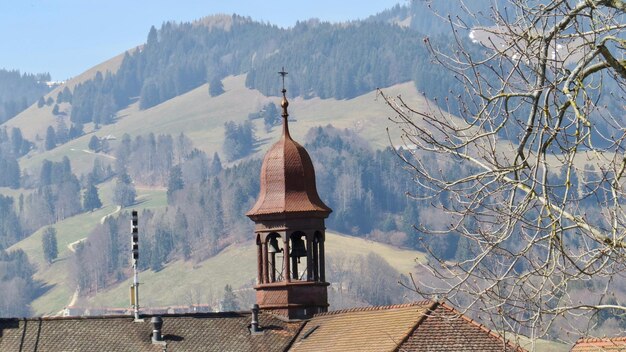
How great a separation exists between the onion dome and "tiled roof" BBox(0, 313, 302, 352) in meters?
4.02

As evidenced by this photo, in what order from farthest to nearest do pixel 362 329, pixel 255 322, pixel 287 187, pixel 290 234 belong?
pixel 287 187 → pixel 290 234 → pixel 255 322 → pixel 362 329

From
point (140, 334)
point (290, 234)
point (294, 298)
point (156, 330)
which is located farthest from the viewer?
point (290, 234)

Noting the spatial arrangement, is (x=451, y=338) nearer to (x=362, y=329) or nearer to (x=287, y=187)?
(x=362, y=329)

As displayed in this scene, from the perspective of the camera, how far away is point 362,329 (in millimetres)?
54469

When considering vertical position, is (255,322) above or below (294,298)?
below

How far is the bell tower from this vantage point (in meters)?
61.2

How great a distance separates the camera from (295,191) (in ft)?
208

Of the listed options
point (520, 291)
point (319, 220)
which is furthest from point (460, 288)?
point (319, 220)

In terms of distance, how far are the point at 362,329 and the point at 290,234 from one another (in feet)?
27.6

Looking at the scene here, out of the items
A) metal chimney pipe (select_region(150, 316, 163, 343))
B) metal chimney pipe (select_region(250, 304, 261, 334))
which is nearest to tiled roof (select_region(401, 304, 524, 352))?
metal chimney pipe (select_region(250, 304, 261, 334))

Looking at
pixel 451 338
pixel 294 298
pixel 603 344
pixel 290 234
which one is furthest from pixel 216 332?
pixel 603 344

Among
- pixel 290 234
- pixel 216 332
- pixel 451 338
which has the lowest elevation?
pixel 216 332

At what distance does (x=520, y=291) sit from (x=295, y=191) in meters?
42.2

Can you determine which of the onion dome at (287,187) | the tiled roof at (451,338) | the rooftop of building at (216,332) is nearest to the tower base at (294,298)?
the rooftop of building at (216,332)
